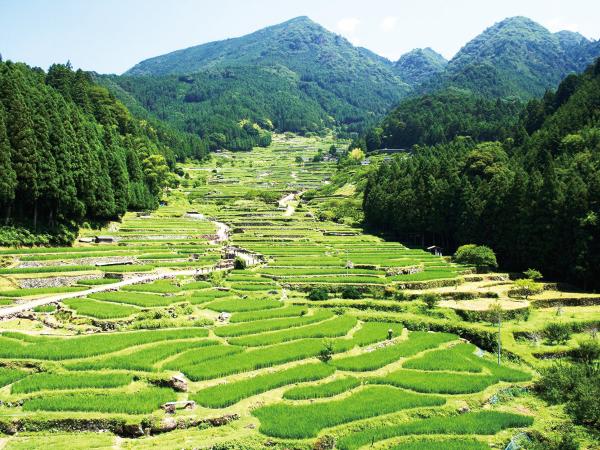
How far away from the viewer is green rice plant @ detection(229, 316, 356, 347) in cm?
2994

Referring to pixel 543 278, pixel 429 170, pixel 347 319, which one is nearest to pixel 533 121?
pixel 429 170

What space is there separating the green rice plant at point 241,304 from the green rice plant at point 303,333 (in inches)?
189

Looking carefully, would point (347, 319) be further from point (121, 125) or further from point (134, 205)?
point (121, 125)

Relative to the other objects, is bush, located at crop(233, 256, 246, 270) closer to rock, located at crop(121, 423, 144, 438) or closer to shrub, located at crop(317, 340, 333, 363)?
shrub, located at crop(317, 340, 333, 363)

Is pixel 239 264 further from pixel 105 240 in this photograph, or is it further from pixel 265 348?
pixel 265 348

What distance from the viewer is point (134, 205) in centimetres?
7625

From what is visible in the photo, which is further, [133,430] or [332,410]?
[332,410]

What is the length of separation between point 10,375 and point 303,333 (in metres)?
15.7

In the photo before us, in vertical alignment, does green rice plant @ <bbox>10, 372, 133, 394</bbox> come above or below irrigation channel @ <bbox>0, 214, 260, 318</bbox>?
below

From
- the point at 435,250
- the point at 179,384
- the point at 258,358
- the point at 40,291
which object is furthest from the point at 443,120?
the point at 179,384

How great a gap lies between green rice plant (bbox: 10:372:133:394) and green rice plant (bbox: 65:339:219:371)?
2.73ft

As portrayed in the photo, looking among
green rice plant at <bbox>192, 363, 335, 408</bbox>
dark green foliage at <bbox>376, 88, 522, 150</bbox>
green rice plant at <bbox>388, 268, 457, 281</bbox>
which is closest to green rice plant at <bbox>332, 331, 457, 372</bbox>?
green rice plant at <bbox>192, 363, 335, 408</bbox>

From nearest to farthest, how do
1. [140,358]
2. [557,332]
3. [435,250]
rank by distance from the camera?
[140,358]
[557,332]
[435,250]

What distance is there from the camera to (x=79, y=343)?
27328mm
